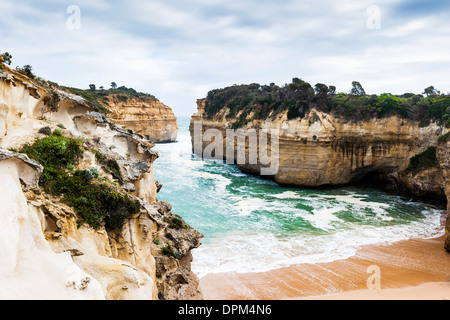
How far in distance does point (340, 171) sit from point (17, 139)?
24.9 metres

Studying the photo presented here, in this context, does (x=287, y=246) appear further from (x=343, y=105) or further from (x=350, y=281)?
(x=343, y=105)

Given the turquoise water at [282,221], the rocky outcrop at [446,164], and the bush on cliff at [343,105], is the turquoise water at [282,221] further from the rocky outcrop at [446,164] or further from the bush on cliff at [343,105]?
the bush on cliff at [343,105]

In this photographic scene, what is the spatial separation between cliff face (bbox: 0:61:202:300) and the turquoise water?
4674 millimetres

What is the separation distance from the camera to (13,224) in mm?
4176

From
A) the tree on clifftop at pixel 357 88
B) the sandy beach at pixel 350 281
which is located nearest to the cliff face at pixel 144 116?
the tree on clifftop at pixel 357 88

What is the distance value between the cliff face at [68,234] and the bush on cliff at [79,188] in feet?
0.53

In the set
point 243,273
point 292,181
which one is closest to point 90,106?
point 243,273

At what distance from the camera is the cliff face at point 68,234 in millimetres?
3943

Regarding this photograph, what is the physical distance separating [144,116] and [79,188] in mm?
50866

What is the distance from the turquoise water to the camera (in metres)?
13.0

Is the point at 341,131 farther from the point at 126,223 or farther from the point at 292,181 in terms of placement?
the point at 126,223

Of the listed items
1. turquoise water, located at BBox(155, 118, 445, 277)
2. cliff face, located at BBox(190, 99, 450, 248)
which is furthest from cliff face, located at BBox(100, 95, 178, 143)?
cliff face, located at BBox(190, 99, 450, 248)

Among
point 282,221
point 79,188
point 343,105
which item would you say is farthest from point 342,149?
point 79,188
